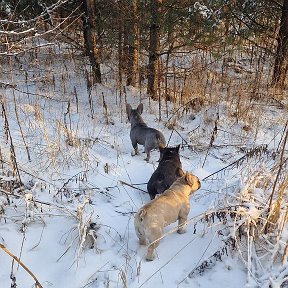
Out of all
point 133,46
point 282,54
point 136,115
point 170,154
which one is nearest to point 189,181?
point 170,154

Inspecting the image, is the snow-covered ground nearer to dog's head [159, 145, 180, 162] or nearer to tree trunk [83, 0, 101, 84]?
dog's head [159, 145, 180, 162]

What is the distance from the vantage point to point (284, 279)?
290 centimetres

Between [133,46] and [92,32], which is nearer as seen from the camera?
[133,46]

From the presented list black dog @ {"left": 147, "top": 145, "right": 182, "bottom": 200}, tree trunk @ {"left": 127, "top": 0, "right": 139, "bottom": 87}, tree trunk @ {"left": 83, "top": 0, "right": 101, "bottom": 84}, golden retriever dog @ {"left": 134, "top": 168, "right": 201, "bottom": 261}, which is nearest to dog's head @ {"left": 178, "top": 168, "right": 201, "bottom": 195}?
golden retriever dog @ {"left": 134, "top": 168, "right": 201, "bottom": 261}

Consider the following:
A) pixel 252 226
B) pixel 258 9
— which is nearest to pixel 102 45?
pixel 258 9

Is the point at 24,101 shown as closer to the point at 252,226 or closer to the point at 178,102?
the point at 178,102

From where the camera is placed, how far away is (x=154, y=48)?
820 centimetres

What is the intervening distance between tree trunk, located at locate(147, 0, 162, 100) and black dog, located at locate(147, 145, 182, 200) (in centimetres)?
377

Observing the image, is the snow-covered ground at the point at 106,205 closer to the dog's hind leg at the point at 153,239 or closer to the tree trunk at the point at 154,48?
the dog's hind leg at the point at 153,239

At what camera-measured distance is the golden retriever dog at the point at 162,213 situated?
3.31m

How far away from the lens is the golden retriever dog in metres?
3.31

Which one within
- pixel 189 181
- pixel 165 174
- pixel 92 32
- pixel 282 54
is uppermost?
pixel 92 32

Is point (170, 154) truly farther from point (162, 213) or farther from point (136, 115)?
point (136, 115)

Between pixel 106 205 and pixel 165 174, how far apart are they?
809 mm
